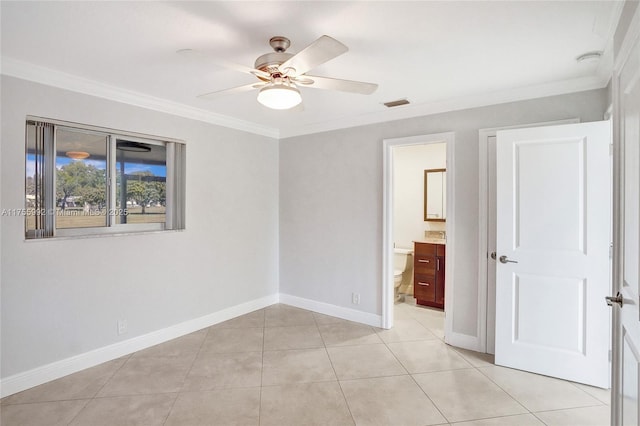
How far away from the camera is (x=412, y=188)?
5395 mm

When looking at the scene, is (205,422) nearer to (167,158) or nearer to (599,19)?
(167,158)

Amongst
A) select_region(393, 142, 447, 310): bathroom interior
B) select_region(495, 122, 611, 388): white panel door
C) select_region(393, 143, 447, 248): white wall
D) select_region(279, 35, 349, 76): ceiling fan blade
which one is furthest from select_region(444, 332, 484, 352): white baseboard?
select_region(279, 35, 349, 76): ceiling fan blade

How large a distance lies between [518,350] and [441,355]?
646 mm

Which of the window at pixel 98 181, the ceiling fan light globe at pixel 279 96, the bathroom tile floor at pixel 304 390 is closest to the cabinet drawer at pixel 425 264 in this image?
the bathroom tile floor at pixel 304 390

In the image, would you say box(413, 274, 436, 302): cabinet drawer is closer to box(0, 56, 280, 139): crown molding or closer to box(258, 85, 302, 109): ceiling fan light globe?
box(0, 56, 280, 139): crown molding

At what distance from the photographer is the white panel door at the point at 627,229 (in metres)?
1.31

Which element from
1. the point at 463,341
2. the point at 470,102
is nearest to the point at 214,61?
the point at 470,102

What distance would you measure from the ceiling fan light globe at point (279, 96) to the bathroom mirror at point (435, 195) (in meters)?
3.71

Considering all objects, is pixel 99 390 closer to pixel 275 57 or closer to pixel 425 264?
pixel 275 57

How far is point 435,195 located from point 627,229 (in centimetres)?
374

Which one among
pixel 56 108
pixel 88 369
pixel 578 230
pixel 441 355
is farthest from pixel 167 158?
pixel 578 230

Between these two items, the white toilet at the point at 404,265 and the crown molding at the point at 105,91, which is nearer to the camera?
the crown molding at the point at 105,91

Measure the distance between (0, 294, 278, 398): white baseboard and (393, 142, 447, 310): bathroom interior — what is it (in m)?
2.40

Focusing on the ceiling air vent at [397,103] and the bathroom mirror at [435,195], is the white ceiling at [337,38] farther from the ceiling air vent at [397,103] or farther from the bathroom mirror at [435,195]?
the bathroom mirror at [435,195]
